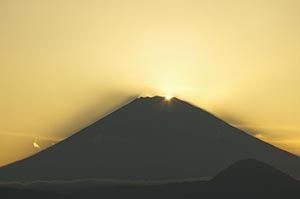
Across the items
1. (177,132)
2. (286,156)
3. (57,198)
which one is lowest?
(57,198)

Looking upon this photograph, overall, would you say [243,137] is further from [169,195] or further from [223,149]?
[169,195]

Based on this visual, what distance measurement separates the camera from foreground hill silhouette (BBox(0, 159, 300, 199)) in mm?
68188

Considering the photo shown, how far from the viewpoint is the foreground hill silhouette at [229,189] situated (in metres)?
68.2

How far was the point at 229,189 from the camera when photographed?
235 ft

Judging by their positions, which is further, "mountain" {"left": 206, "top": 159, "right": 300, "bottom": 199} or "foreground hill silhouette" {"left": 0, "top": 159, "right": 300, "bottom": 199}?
"mountain" {"left": 206, "top": 159, "right": 300, "bottom": 199}

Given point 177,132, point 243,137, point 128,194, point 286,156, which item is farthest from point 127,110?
point 128,194

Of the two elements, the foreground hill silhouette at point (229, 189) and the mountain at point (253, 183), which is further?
the mountain at point (253, 183)

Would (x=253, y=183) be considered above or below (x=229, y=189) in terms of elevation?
above

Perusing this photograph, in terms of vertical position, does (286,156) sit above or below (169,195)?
above

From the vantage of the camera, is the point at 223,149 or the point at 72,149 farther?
the point at 72,149

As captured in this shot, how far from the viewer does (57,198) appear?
205 feet

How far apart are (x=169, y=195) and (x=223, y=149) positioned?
169 feet

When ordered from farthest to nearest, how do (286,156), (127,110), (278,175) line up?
1. (127,110)
2. (286,156)
3. (278,175)

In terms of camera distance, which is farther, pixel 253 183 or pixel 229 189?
pixel 253 183
